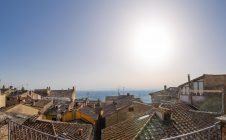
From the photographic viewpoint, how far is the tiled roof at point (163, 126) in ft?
57.2

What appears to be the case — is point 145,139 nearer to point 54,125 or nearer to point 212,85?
point 54,125

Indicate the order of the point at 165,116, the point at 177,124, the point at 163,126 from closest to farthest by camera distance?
the point at 163,126
the point at 177,124
the point at 165,116

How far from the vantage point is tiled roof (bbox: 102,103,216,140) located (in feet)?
57.2

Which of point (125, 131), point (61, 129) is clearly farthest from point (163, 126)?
point (61, 129)

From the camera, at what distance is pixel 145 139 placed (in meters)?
16.7

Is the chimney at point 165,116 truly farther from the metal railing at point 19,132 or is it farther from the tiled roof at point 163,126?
the metal railing at point 19,132

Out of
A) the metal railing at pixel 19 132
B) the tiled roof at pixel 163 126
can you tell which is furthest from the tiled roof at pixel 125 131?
the metal railing at pixel 19 132

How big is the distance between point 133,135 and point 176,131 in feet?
9.58

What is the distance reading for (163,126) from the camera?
60.6 feet

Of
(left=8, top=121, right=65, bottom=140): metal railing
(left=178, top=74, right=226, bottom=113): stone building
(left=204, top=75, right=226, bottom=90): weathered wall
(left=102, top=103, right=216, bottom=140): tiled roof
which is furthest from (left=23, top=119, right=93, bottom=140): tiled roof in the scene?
(left=204, top=75, right=226, bottom=90): weathered wall

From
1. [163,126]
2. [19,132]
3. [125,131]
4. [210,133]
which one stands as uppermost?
[210,133]

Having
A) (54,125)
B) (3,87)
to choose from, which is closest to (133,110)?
(54,125)

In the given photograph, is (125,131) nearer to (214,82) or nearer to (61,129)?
(61,129)

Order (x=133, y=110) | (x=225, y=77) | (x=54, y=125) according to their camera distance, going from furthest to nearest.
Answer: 1. (x=133, y=110)
2. (x=225, y=77)
3. (x=54, y=125)
